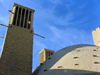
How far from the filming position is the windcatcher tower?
1564 cm

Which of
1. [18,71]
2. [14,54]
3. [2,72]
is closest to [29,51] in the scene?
[14,54]

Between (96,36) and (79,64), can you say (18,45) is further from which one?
(96,36)

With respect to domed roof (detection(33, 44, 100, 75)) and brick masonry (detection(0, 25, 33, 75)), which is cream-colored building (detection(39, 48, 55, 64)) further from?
domed roof (detection(33, 44, 100, 75))

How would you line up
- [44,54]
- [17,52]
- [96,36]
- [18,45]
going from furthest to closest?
1. [44,54]
2. [96,36]
3. [18,45]
4. [17,52]

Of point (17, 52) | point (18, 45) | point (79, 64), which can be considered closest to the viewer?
point (79, 64)

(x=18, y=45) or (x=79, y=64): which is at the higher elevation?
(x=18, y=45)

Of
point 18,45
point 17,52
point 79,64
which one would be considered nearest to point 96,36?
point 79,64

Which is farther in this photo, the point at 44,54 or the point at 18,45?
the point at 44,54

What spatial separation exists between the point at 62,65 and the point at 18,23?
10.3m

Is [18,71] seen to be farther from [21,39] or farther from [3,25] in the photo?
[3,25]

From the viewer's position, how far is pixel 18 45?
17.7 m

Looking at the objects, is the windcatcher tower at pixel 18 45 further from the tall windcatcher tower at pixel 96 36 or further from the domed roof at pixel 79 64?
the tall windcatcher tower at pixel 96 36

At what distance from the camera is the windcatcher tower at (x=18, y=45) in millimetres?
15635

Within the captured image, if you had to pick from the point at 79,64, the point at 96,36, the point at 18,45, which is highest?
the point at 96,36
